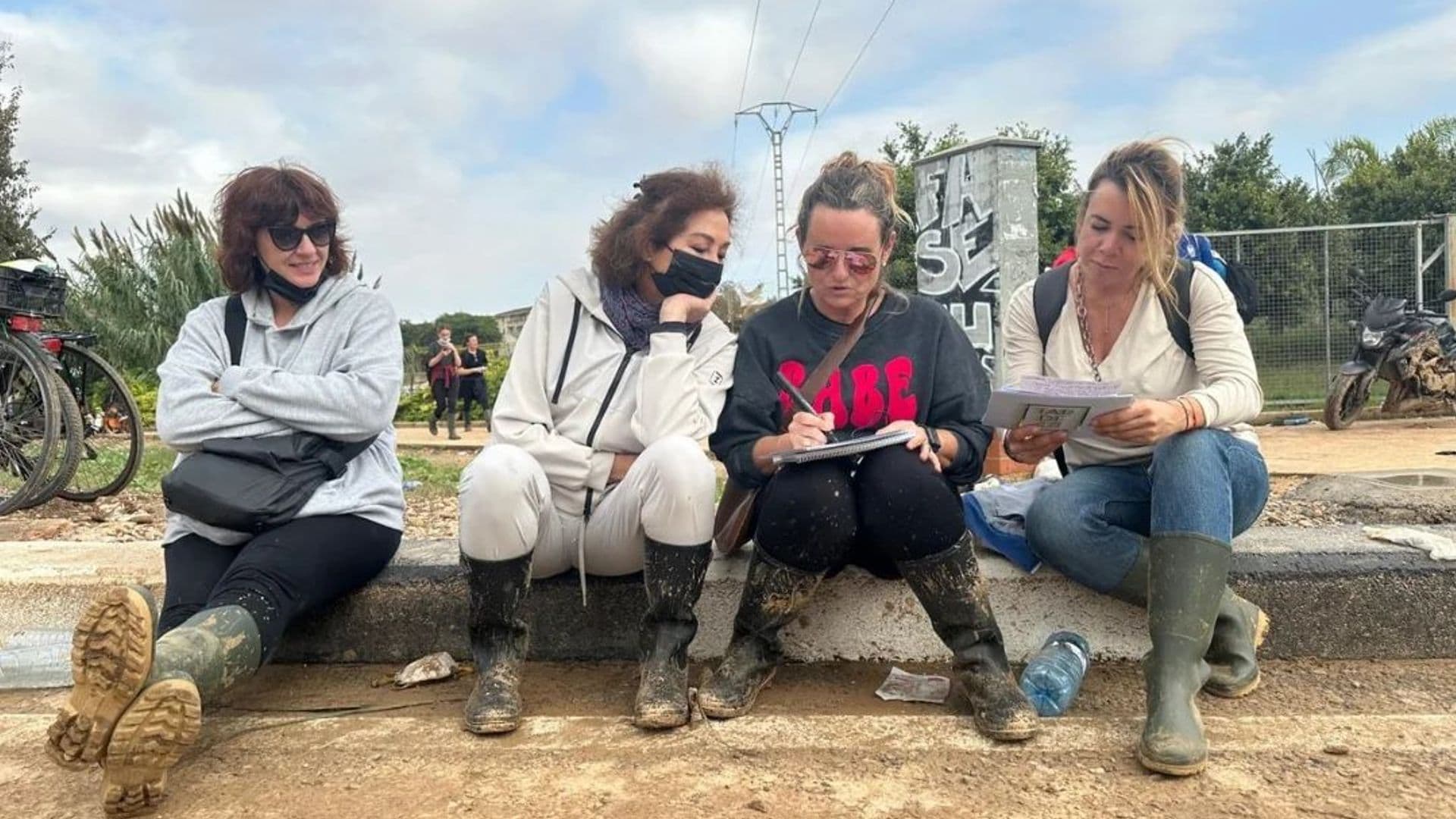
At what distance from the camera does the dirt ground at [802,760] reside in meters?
1.82

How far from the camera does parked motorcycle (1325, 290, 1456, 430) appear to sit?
32.3ft

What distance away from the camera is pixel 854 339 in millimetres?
2414

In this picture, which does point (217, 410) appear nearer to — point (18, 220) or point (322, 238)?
point (322, 238)

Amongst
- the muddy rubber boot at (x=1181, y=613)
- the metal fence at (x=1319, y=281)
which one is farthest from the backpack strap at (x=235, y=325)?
the metal fence at (x=1319, y=281)

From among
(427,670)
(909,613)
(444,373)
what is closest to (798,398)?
(909,613)

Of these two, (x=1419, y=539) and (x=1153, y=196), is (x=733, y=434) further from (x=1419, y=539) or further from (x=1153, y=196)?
(x=1419, y=539)

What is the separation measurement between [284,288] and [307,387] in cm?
34

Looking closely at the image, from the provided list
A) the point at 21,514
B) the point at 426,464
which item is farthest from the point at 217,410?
the point at 426,464

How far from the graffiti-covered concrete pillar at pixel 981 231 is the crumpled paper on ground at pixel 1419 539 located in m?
3.90

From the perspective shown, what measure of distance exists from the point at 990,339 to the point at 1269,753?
17.4 feet

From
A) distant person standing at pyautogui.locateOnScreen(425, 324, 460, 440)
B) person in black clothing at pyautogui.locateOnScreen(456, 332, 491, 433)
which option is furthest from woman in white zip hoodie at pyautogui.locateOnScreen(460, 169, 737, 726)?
person in black clothing at pyautogui.locateOnScreen(456, 332, 491, 433)

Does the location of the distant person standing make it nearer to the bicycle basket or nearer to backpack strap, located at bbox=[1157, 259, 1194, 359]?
the bicycle basket

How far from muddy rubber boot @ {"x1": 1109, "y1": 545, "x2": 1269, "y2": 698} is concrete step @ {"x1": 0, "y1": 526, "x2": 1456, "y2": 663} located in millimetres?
171

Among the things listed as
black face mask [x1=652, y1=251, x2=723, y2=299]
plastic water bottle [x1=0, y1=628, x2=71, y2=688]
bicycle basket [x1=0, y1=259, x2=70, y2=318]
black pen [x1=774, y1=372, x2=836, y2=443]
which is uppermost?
bicycle basket [x1=0, y1=259, x2=70, y2=318]
